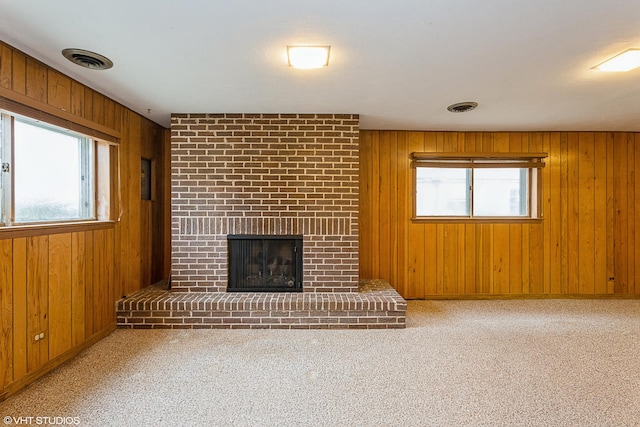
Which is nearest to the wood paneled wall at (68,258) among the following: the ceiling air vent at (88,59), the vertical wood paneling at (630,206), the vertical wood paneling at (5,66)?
the vertical wood paneling at (5,66)

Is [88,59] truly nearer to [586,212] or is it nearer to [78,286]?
[78,286]

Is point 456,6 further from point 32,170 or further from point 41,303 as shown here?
point 41,303

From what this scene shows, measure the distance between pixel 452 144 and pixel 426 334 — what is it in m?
2.40

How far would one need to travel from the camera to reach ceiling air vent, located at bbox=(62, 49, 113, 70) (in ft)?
6.65

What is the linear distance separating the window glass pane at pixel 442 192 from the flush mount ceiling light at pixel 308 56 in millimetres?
2442

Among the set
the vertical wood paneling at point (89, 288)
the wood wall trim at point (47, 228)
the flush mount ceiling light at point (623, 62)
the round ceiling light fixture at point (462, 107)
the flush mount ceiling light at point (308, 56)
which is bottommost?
the vertical wood paneling at point (89, 288)

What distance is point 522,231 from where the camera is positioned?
415 cm

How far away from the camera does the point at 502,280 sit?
416 centimetres

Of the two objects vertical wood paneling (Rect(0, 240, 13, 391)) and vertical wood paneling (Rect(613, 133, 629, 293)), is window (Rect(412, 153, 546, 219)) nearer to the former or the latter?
vertical wood paneling (Rect(613, 133, 629, 293))

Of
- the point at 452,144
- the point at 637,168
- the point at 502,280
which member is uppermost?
the point at 452,144

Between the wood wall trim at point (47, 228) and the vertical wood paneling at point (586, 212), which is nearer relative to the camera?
the wood wall trim at point (47, 228)

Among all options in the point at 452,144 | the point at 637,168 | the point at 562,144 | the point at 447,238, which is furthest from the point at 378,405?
the point at 637,168

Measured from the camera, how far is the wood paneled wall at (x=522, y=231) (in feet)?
13.4

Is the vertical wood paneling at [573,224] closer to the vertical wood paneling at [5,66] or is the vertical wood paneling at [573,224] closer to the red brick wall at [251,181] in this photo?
the red brick wall at [251,181]
